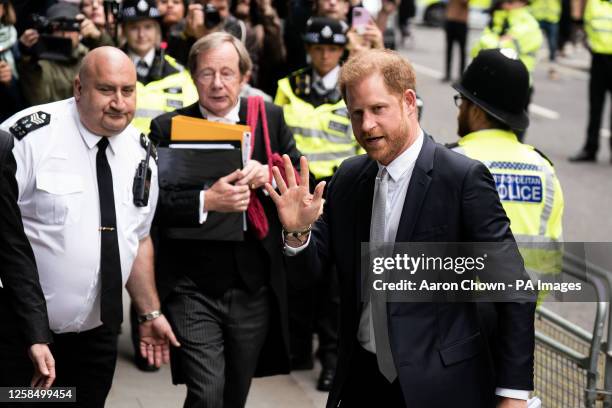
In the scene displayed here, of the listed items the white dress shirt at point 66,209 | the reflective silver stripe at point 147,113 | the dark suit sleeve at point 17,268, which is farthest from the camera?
the reflective silver stripe at point 147,113

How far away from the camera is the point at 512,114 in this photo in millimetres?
5188

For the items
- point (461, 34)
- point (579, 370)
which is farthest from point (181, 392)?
point (461, 34)

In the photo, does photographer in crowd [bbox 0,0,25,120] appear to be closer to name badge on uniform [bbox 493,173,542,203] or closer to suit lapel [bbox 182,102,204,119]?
suit lapel [bbox 182,102,204,119]

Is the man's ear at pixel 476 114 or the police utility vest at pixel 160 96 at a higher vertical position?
the man's ear at pixel 476 114

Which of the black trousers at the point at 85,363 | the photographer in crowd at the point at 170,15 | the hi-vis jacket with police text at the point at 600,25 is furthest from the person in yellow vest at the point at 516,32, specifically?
the black trousers at the point at 85,363

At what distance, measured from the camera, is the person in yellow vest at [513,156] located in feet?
16.8

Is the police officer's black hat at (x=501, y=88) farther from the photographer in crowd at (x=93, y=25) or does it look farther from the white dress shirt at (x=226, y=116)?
the photographer in crowd at (x=93, y=25)

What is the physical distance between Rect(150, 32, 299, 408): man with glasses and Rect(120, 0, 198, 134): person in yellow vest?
1.27 meters

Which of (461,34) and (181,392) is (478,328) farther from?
(461,34)

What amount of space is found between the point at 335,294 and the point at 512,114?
216 centimetres

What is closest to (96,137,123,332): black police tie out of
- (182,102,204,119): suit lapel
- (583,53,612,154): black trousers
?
(182,102,204,119): suit lapel

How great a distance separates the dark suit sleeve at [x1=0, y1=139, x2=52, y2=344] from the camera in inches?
157

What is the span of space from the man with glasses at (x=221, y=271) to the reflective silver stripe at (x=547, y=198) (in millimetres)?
1222

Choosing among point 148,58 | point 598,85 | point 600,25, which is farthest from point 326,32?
point 598,85
